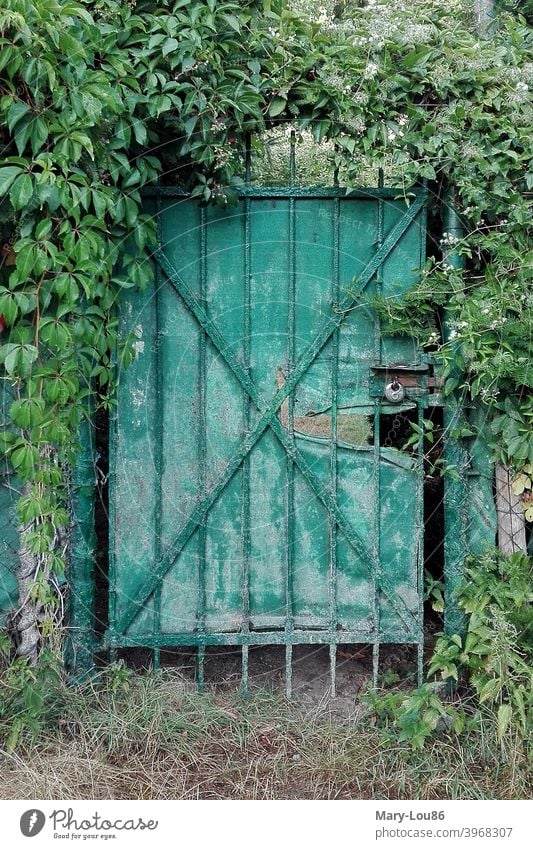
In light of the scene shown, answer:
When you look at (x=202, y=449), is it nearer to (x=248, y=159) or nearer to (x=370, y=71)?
(x=248, y=159)

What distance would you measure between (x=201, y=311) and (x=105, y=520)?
1064 mm

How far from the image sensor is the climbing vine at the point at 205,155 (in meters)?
2.57

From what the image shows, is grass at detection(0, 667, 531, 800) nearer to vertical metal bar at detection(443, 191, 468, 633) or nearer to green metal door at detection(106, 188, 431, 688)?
green metal door at detection(106, 188, 431, 688)

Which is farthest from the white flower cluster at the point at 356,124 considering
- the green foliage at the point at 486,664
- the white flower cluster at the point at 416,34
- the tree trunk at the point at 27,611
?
the tree trunk at the point at 27,611

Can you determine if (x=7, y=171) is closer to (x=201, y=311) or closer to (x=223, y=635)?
(x=201, y=311)

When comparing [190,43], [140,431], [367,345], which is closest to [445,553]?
[367,345]

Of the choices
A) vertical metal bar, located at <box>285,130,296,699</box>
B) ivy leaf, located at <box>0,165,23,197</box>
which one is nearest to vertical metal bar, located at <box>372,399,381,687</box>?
vertical metal bar, located at <box>285,130,296,699</box>

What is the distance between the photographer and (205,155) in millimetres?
2838

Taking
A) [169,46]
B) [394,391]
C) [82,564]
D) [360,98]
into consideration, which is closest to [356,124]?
[360,98]

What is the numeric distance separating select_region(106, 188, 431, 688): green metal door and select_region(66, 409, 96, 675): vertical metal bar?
0.10 metres

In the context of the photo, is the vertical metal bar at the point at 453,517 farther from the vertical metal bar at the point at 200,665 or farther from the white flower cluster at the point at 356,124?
the vertical metal bar at the point at 200,665

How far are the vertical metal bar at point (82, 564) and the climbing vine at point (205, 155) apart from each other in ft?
0.24

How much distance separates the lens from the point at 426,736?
111 inches

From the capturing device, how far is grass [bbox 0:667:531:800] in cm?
265
